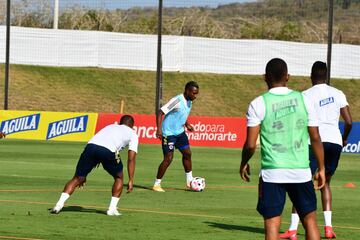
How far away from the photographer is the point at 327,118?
13.6 meters

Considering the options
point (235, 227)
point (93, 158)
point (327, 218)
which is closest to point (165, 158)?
point (93, 158)

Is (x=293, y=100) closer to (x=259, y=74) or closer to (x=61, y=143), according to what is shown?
(x=61, y=143)

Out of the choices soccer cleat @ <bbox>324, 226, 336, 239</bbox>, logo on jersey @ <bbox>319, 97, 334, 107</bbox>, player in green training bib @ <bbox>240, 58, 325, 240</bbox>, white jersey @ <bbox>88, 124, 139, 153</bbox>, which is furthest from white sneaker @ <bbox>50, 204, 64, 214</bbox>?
player in green training bib @ <bbox>240, 58, 325, 240</bbox>

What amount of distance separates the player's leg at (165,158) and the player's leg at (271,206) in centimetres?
944

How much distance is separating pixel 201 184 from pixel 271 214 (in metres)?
9.69

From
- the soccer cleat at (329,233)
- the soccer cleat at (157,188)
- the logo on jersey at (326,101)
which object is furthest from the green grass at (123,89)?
the soccer cleat at (329,233)

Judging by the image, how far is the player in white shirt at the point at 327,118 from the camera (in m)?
13.3

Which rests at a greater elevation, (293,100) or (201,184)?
→ (293,100)

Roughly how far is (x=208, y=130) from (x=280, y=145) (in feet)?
80.3

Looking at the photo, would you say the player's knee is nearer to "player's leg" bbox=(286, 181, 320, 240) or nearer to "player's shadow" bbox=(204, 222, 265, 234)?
"player's shadow" bbox=(204, 222, 265, 234)

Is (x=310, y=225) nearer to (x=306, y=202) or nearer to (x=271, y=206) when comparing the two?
(x=306, y=202)

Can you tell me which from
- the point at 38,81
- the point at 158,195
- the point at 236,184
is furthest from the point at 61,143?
the point at 38,81

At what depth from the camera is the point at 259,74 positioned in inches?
2117

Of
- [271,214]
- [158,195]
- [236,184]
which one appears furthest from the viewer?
[236,184]
